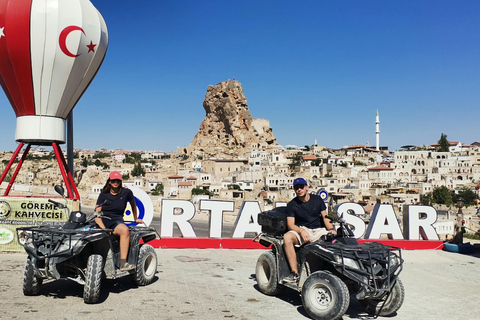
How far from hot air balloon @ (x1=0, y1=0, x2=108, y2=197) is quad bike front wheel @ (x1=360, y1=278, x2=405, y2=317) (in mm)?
11284

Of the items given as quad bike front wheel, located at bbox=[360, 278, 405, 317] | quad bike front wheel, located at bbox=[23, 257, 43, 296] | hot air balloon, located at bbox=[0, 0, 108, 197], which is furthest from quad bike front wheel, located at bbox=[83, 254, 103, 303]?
hot air balloon, located at bbox=[0, 0, 108, 197]

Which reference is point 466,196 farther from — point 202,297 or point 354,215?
point 202,297

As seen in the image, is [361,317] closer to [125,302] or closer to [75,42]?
[125,302]

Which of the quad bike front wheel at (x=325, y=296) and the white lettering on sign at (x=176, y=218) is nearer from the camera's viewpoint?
the quad bike front wheel at (x=325, y=296)

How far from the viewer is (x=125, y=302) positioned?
7301mm

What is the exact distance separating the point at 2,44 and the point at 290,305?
12293mm

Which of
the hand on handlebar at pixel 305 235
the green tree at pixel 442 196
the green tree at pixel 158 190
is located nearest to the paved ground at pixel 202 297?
the hand on handlebar at pixel 305 235

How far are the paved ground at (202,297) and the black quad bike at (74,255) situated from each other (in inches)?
14.0

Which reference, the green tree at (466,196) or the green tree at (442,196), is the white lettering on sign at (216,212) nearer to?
the green tree at (466,196)

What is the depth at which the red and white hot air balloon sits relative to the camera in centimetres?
1388

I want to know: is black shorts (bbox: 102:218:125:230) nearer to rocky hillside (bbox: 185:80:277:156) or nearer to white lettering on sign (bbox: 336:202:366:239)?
white lettering on sign (bbox: 336:202:366:239)

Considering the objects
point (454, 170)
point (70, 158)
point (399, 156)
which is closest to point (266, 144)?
point (399, 156)

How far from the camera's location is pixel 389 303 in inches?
277

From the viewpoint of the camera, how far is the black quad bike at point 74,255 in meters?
6.97
